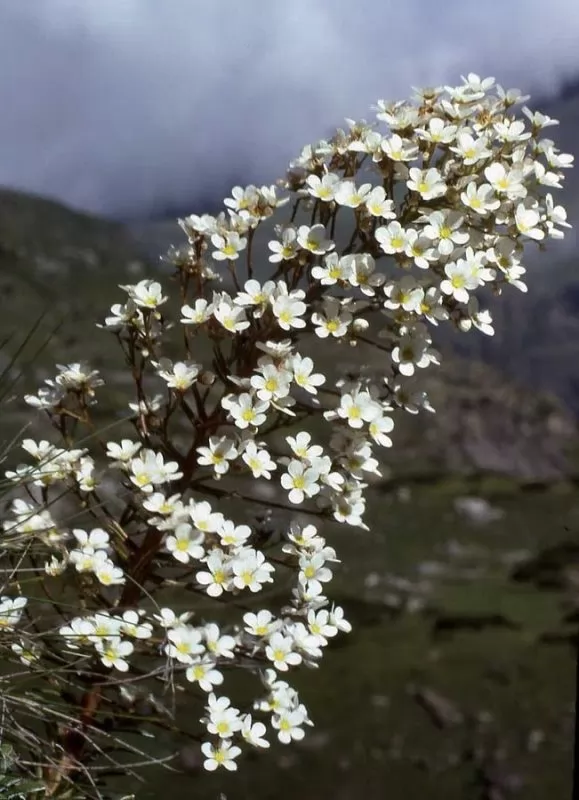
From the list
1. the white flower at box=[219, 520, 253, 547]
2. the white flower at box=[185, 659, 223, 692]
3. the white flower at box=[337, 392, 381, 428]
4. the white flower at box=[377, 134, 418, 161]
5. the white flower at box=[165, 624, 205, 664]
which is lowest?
the white flower at box=[185, 659, 223, 692]

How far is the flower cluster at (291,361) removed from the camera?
0.49 metres

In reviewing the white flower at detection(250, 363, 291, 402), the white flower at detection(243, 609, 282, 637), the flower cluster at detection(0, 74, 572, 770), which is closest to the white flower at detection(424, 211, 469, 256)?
the flower cluster at detection(0, 74, 572, 770)

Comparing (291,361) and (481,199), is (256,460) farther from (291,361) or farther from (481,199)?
(481,199)

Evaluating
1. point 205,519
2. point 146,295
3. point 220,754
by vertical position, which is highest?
point 146,295

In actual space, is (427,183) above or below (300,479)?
above

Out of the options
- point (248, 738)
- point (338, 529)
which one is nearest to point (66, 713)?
point (248, 738)

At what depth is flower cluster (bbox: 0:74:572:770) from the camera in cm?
49

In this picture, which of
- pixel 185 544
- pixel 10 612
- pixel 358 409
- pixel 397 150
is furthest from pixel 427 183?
pixel 10 612

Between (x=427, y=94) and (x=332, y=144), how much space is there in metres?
0.06

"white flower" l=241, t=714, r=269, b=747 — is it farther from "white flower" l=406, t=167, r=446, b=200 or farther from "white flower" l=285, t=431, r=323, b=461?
"white flower" l=406, t=167, r=446, b=200

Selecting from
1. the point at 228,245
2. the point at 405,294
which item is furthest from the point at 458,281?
the point at 228,245

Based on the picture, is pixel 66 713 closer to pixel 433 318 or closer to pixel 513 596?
pixel 433 318

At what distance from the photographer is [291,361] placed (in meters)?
0.49

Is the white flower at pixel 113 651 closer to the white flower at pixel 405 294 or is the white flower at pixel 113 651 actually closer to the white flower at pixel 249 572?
the white flower at pixel 249 572
